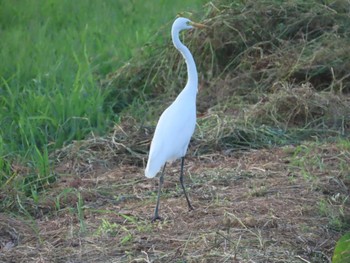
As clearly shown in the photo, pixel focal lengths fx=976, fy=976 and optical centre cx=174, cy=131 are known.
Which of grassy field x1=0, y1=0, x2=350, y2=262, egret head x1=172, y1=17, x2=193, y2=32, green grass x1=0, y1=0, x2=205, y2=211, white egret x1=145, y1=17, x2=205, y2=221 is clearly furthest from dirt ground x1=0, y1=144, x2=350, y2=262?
egret head x1=172, y1=17, x2=193, y2=32

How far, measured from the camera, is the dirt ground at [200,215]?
553 centimetres

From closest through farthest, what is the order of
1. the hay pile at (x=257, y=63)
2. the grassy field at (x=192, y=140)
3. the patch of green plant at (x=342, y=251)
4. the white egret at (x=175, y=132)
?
the patch of green plant at (x=342, y=251)
the grassy field at (x=192, y=140)
the white egret at (x=175, y=132)
the hay pile at (x=257, y=63)

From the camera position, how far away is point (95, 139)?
304 inches

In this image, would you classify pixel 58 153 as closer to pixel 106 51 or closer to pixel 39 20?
pixel 106 51

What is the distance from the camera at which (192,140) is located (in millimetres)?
7684

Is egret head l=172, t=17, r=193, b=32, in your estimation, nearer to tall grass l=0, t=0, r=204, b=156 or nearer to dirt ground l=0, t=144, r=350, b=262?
dirt ground l=0, t=144, r=350, b=262

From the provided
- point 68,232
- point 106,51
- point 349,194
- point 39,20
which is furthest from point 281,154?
point 39,20

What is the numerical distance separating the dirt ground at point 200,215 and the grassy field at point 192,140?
14 mm

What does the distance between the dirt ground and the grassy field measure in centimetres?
1

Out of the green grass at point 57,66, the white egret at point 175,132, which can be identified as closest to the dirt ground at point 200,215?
the white egret at point 175,132

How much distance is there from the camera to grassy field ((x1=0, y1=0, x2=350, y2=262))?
5770mm

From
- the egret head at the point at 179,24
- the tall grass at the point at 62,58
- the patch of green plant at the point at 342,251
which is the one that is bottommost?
the tall grass at the point at 62,58

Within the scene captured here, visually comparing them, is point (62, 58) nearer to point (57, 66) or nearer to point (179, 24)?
point (57, 66)

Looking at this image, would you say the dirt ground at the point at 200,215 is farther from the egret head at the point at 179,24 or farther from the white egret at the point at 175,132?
the egret head at the point at 179,24
